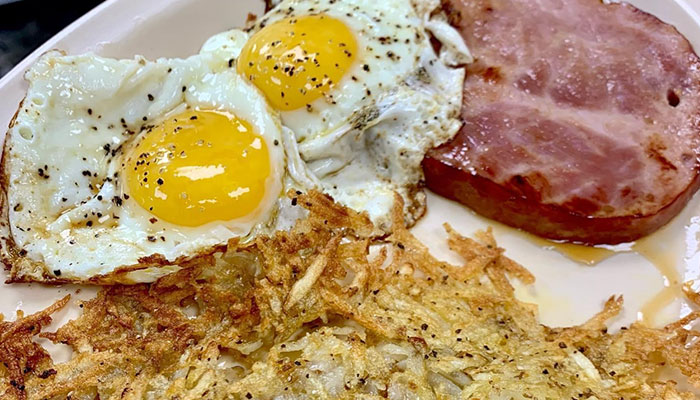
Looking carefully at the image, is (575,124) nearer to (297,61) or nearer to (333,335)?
(297,61)

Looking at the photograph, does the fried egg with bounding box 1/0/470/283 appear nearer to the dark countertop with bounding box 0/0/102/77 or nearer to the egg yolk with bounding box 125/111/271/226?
the egg yolk with bounding box 125/111/271/226

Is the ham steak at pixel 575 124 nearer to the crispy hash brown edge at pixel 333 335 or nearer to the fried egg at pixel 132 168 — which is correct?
the crispy hash brown edge at pixel 333 335

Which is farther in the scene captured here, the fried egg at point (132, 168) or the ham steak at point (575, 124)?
the ham steak at point (575, 124)

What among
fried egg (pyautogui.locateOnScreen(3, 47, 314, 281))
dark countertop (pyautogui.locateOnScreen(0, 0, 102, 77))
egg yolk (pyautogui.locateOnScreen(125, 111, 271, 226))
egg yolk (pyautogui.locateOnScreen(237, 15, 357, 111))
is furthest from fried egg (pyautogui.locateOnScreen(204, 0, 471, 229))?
dark countertop (pyautogui.locateOnScreen(0, 0, 102, 77))

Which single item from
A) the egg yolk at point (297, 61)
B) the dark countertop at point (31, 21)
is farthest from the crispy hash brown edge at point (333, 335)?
the dark countertop at point (31, 21)

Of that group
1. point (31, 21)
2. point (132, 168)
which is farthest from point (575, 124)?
point (31, 21)

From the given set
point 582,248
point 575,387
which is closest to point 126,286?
point 575,387

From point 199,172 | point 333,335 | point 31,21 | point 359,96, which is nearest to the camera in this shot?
point 333,335
